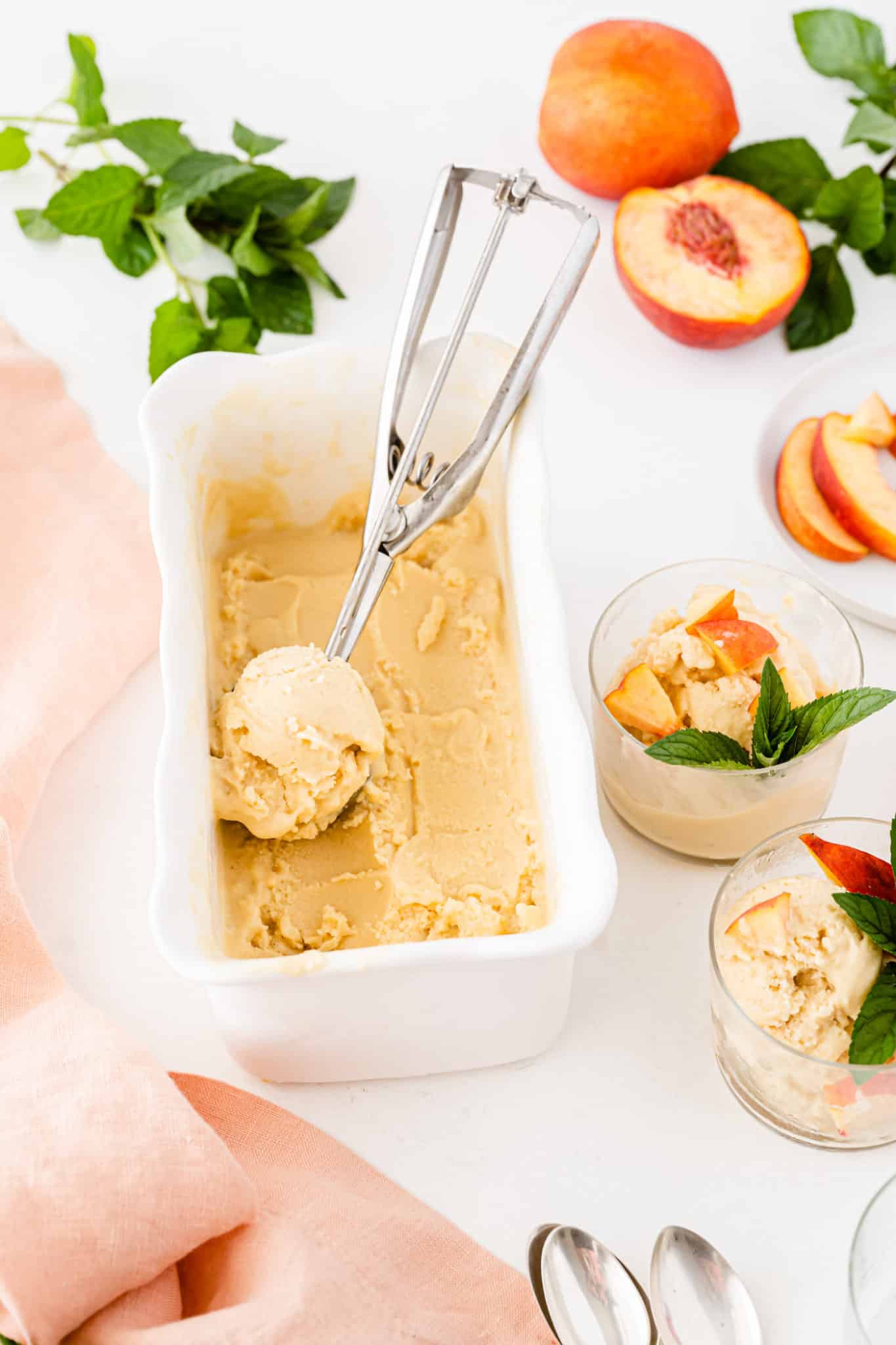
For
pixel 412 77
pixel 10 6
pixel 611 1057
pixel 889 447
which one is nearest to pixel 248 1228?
pixel 611 1057

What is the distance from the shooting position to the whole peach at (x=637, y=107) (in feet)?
4.64

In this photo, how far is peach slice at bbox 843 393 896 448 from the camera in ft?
4.32

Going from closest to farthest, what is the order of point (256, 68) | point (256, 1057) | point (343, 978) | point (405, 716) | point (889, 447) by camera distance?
point (343, 978) → point (256, 1057) → point (405, 716) → point (889, 447) → point (256, 68)

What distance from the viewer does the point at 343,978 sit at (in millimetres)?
859

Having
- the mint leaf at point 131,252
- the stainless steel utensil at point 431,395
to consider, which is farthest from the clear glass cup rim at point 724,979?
the mint leaf at point 131,252

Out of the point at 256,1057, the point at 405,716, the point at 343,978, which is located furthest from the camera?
the point at 405,716

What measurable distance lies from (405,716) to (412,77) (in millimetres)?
940

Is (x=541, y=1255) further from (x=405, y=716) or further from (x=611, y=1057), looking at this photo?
(x=405, y=716)

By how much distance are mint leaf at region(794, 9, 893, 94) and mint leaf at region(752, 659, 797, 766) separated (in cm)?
83

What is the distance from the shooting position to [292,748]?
1011 millimetres

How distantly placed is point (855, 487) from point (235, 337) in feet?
2.00

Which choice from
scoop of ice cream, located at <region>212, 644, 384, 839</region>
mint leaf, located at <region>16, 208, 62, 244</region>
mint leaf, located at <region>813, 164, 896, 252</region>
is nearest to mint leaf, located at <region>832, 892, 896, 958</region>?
scoop of ice cream, located at <region>212, 644, 384, 839</region>

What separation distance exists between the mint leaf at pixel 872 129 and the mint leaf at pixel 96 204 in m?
0.74

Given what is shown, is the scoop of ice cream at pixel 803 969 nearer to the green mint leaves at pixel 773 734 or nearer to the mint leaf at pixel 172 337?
the green mint leaves at pixel 773 734
